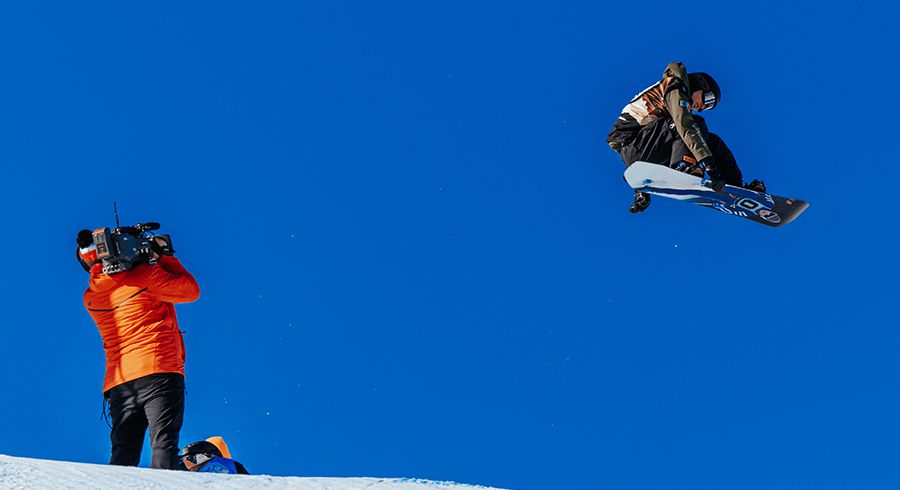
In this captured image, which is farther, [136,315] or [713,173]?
[713,173]

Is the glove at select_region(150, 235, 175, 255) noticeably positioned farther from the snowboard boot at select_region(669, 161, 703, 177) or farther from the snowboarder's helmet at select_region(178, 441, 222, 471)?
the snowboard boot at select_region(669, 161, 703, 177)

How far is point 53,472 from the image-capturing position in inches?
193

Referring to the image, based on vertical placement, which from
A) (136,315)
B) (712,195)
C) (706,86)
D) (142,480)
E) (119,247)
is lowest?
(142,480)

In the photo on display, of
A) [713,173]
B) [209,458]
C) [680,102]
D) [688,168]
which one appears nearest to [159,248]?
[209,458]

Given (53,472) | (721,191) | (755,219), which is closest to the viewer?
(53,472)

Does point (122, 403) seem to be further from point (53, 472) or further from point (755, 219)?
point (755, 219)

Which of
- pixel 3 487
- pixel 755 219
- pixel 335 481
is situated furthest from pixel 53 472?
pixel 755 219

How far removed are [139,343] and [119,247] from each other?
0.61 meters

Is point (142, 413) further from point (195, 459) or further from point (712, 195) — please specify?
point (712, 195)

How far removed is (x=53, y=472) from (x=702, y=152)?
6.19 m

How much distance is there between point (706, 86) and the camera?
9062mm

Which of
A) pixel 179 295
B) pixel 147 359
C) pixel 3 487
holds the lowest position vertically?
pixel 3 487

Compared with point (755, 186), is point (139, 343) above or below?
below

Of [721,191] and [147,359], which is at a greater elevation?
[721,191]
